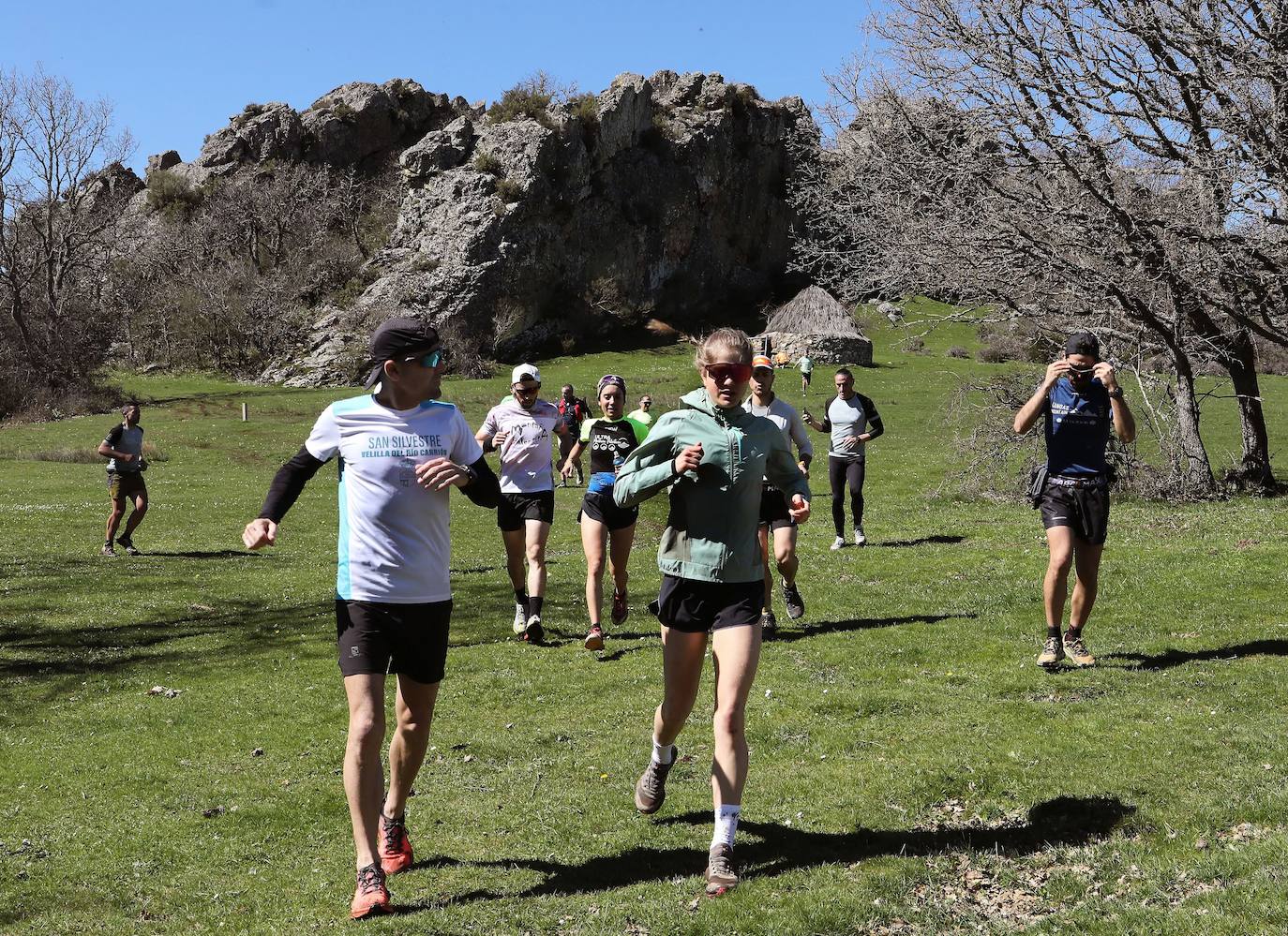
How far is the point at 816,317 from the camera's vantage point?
6284 cm

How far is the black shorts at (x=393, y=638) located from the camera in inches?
198

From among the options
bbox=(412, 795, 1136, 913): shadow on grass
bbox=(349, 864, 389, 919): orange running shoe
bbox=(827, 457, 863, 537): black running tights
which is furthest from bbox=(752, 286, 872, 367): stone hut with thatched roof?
bbox=(349, 864, 389, 919): orange running shoe

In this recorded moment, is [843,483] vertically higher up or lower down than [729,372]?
lower down

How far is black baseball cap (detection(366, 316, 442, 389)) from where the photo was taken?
512cm

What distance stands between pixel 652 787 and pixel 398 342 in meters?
2.66

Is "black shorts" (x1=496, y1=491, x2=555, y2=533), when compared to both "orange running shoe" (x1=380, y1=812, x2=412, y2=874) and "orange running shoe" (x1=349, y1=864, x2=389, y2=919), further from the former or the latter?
"orange running shoe" (x1=349, y1=864, x2=389, y2=919)

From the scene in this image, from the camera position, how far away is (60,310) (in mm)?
59531

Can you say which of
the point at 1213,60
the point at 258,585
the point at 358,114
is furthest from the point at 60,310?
the point at 1213,60

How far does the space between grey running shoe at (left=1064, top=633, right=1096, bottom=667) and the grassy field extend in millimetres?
165

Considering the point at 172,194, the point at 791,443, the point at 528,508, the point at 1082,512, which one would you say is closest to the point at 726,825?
the point at 1082,512

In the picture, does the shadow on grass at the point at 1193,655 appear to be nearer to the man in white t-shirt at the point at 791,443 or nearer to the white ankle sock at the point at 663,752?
the man in white t-shirt at the point at 791,443

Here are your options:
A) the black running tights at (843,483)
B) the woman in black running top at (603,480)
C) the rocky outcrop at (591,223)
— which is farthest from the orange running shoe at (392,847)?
the rocky outcrop at (591,223)

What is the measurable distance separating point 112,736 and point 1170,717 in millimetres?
7291

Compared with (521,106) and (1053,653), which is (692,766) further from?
(521,106)
